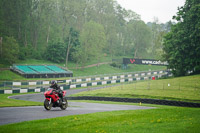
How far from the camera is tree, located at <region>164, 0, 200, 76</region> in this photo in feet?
165

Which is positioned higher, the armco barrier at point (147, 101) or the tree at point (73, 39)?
the tree at point (73, 39)

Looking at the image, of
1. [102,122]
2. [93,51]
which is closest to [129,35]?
[93,51]

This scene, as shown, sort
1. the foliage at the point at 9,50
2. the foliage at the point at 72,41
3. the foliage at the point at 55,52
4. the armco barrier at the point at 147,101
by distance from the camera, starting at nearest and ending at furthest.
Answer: the armco barrier at the point at 147,101 < the foliage at the point at 9,50 < the foliage at the point at 55,52 < the foliage at the point at 72,41

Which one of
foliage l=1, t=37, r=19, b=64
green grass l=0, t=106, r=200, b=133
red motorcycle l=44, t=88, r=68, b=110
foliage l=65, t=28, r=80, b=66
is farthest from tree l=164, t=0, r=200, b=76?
green grass l=0, t=106, r=200, b=133

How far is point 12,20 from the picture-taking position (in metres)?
73.9

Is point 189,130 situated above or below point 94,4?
below

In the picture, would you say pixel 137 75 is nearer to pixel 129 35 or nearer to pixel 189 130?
pixel 129 35

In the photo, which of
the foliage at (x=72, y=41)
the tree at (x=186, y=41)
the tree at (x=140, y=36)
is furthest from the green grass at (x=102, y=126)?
the tree at (x=140, y=36)

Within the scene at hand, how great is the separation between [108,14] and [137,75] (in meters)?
41.8

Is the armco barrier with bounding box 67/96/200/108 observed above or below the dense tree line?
below

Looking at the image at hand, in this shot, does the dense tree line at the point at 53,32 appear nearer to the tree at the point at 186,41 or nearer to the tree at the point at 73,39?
the tree at the point at 73,39

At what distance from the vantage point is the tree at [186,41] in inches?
1976

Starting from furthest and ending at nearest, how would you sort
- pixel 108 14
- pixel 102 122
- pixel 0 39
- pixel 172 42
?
pixel 108 14 → pixel 0 39 → pixel 172 42 → pixel 102 122

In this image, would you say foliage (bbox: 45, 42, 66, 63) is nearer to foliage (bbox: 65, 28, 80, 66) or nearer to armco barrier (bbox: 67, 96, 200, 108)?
foliage (bbox: 65, 28, 80, 66)
